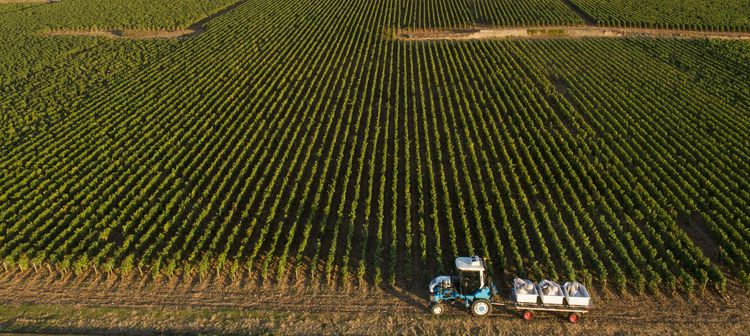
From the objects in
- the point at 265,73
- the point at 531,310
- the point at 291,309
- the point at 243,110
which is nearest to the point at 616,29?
the point at 265,73

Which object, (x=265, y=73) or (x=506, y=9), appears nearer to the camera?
(x=265, y=73)

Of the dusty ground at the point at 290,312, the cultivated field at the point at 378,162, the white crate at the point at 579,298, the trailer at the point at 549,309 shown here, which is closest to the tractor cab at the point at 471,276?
the trailer at the point at 549,309

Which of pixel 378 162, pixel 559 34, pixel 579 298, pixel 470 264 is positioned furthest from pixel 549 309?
pixel 559 34

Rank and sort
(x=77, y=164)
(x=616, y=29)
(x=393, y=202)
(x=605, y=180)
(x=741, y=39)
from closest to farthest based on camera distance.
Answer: (x=393, y=202)
(x=605, y=180)
(x=77, y=164)
(x=741, y=39)
(x=616, y=29)

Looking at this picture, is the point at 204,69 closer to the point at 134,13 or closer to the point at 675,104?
the point at 134,13

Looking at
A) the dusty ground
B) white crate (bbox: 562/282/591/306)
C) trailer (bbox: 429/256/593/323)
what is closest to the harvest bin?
trailer (bbox: 429/256/593/323)

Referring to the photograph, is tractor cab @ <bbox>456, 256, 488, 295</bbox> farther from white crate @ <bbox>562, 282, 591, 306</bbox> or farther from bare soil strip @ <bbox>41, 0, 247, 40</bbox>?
bare soil strip @ <bbox>41, 0, 247, 40</bbox>

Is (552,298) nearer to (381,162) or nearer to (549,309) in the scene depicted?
(549,309)
